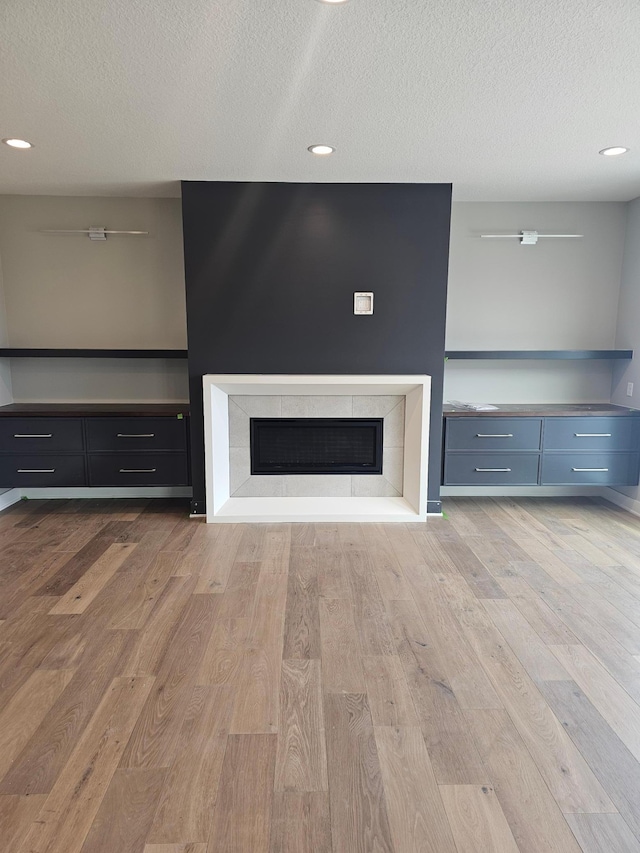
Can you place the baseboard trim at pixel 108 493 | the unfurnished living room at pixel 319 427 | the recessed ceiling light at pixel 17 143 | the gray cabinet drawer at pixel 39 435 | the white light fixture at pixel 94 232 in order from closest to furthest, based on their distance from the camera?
the unfurnished living room at pixel 319 427 < the recessed ceiling light at pixel 17 143 < the gray cabinet drawer at pixel 39 435 < the white light fixture at pixel 94 232 < the baseboard trim at pixel 108 493

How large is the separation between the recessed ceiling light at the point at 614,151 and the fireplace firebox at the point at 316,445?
2176 millimetres

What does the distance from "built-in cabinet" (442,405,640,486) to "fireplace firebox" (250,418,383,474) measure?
576 millimetres

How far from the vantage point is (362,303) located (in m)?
3.86

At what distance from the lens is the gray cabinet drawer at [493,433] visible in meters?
4.06

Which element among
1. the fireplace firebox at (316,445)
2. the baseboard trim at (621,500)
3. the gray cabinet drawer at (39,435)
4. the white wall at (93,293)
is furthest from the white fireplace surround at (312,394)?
the baseboard trim at (621,500)

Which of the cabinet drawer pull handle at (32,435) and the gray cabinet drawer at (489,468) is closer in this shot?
the cabinet drawer pull handle at (32,435)

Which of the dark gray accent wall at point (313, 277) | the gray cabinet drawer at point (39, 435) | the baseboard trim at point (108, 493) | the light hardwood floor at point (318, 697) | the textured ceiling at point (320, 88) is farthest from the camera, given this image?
the baseboard trim at point (108, 493)

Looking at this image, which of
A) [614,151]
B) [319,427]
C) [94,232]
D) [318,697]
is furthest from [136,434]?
[614,151]

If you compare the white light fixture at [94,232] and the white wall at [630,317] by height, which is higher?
the white light fixture at [94,232]

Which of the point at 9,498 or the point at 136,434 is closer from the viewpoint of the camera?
the point at 136,434

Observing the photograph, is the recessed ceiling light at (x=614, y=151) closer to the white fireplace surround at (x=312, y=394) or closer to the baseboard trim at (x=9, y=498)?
the white fireplace surround at (x=312, y=394)

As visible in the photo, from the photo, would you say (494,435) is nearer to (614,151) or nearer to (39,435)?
(614,151)

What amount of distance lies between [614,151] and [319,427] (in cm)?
253

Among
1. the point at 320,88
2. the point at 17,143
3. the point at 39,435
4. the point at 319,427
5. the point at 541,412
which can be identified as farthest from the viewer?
the point at 319,427
